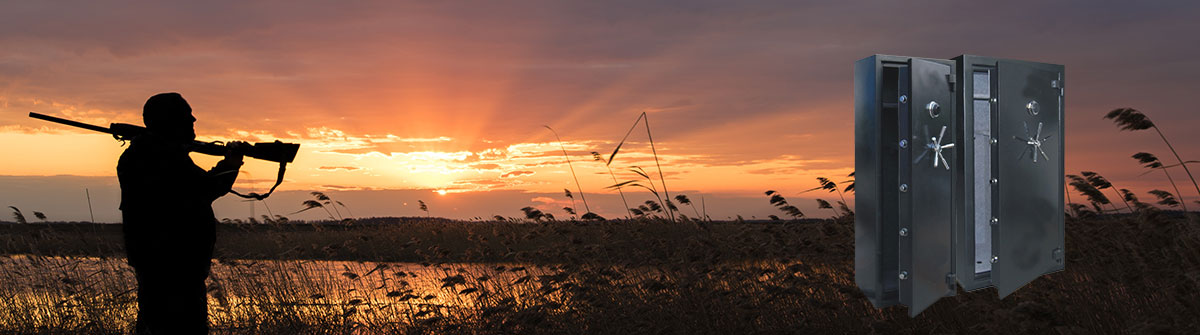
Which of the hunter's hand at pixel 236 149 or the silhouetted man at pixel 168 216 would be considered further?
the hunter's hand at pixel 236 149

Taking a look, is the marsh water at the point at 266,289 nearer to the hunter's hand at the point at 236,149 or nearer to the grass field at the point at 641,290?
the grass field at the point at 641,290

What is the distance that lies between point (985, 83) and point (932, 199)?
4.37 ft

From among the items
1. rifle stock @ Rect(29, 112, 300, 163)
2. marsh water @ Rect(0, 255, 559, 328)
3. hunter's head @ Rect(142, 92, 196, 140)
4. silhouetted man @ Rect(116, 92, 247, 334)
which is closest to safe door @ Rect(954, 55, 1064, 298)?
marsh water @ Rect(0, 255, 559, 328)

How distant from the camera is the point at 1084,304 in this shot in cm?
656

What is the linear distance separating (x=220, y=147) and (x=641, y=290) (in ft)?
12.6

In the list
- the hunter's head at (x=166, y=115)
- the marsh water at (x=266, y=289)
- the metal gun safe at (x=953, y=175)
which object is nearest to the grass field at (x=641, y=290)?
the marsh water at (x=266, y=289)

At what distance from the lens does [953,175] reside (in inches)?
217

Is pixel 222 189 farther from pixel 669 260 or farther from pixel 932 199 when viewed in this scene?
pixel 932 199

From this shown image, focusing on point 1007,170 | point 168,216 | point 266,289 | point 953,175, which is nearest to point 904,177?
point 953,175

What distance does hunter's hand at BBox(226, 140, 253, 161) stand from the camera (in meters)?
5.68

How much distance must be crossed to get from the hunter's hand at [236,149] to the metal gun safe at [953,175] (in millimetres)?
4308

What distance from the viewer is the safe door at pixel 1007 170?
5773mm

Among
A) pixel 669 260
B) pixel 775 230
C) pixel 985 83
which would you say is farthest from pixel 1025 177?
pixel 669 260

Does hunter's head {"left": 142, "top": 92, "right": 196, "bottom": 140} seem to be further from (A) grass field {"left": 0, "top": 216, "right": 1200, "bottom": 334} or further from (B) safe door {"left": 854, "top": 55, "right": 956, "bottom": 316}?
(B) safe door {"left": 854, "top": 55, "right": 956, "bottom": 316}
